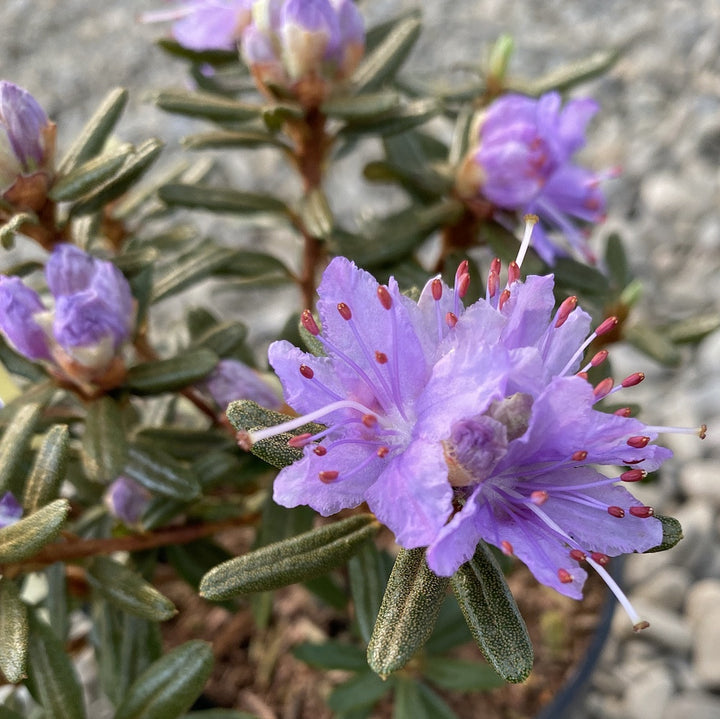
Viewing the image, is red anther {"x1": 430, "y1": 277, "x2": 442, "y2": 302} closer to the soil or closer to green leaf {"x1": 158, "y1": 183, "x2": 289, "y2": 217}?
green leaf {"x1": 158, "y1": 183, "x2": 289, "y2": 217}

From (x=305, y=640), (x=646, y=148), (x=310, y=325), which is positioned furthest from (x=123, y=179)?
(x=646, y=148)

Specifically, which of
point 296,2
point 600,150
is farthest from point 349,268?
point 600,150

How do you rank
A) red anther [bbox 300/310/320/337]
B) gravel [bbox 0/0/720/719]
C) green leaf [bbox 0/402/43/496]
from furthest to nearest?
gravel [bbox 0/0/720/719], green leaf [bbox 0/402/43/496], red anther [bbox 300/310/320/337]

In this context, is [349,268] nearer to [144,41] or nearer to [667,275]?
[667,275]

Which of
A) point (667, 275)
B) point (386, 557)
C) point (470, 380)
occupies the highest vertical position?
point (470, 380)

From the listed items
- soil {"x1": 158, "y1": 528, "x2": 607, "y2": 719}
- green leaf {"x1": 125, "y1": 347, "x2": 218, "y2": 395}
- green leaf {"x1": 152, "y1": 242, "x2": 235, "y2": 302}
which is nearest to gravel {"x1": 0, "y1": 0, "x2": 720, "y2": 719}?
soil {"x1": 158, "y1": 528, "x2": 607, "y2": 719}

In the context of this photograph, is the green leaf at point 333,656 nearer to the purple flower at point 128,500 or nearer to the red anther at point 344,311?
the purple flower at point 128,500
